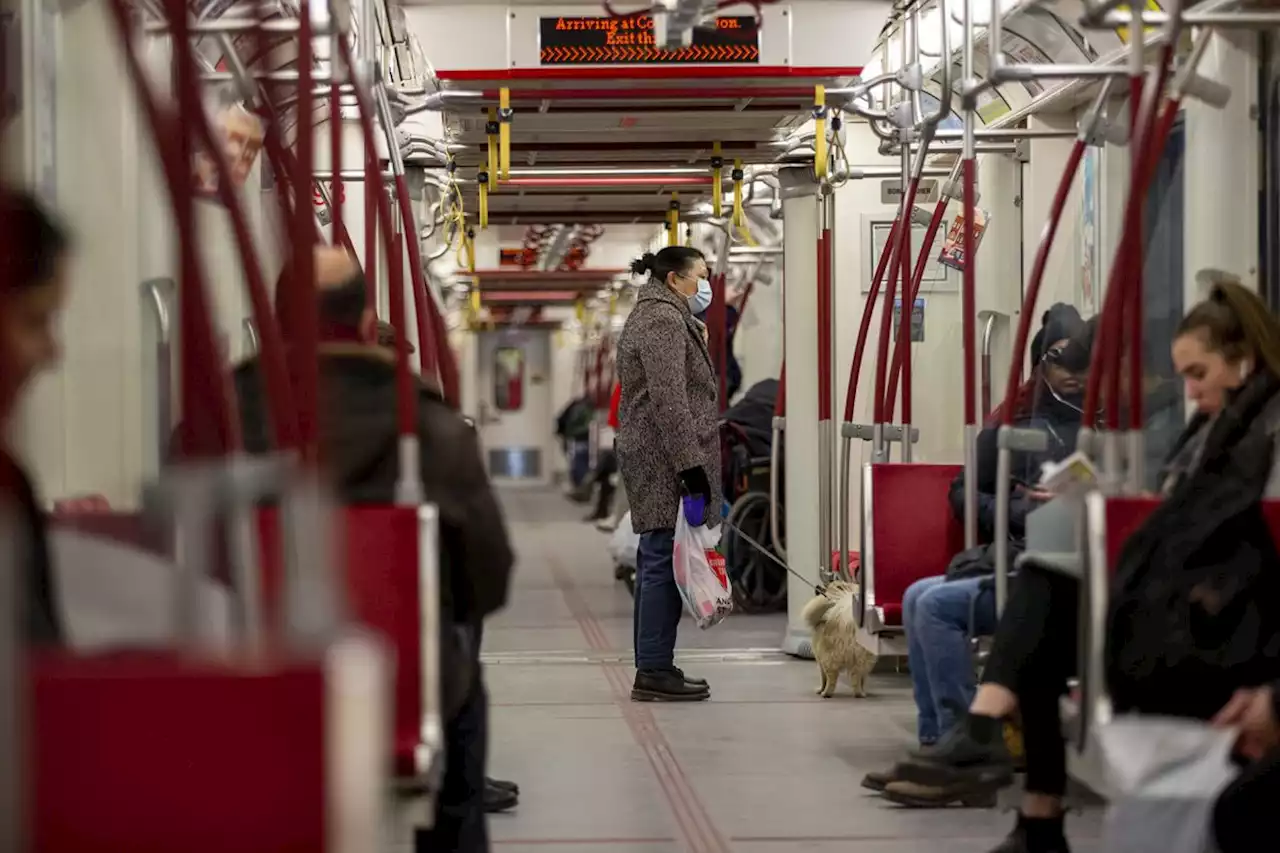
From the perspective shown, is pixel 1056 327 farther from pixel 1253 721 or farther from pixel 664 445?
pixel 1253 721

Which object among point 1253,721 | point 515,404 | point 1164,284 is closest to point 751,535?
point 1164,284

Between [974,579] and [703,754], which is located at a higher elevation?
[974,579]

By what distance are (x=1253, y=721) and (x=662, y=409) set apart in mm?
3688

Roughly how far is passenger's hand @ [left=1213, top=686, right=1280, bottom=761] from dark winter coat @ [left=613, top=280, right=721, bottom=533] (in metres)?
3.54

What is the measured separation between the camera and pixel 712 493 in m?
7.14

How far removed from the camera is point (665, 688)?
285 inches

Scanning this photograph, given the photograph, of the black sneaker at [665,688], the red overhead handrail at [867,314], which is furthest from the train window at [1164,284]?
the black sneaker at [665,688]

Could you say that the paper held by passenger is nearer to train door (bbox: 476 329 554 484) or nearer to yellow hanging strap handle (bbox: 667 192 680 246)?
yellow hanging strap handle (bbox: 667 192 680 246)

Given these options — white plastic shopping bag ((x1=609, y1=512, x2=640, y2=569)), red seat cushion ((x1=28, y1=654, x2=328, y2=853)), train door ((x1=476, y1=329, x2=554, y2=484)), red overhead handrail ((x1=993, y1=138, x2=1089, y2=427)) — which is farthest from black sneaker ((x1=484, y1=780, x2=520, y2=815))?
train door ((x1=476, y1=329, x2=554, y2=484))

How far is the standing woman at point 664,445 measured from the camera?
7.06m

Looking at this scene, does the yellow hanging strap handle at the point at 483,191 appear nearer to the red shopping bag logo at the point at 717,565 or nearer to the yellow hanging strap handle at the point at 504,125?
the yellow hanging strap handle at the point at 504,125

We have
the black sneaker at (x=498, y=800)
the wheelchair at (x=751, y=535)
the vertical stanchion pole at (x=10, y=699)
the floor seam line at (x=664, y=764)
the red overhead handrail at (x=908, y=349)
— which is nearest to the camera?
the vertical stanchion pole at (x=10, y=699)

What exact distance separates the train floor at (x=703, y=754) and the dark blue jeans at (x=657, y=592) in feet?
0.90

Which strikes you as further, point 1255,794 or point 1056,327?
point 1056,327
